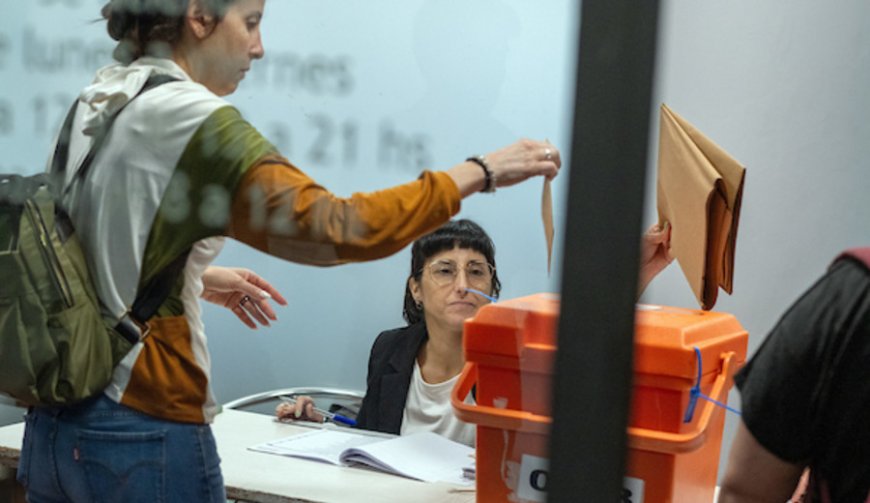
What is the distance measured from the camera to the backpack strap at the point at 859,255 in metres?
1.03

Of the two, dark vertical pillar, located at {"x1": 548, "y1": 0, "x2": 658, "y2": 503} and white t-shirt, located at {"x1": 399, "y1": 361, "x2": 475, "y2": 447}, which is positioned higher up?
dark vertical pillar, located at {"x1": 548, "y1": 0, "x2": 658, "y2": 503}

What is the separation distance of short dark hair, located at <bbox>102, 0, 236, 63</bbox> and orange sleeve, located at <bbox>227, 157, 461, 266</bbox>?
19cm

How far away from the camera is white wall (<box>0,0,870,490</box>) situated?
3.89 feet

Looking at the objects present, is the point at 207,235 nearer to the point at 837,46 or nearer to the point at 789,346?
the point at 789,346

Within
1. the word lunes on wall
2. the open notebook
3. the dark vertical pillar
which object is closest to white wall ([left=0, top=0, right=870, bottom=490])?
the word lunes on wall

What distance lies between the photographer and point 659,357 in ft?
4.41

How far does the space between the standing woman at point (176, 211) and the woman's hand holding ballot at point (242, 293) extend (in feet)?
0.10

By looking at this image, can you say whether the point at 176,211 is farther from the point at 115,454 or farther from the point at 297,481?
the point at 297,481

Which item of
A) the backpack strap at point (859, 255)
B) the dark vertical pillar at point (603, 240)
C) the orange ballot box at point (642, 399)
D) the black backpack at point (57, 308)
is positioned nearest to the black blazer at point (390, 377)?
the orange ballot box at point (642, 399)

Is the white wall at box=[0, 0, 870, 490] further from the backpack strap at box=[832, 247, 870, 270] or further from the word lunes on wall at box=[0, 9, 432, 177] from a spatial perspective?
the backpack strap at box=[832, 247, 870, 270]

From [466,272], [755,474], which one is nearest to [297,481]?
[466,272]

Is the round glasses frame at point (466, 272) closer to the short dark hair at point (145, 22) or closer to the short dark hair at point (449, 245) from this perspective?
the short dark hair at point (449, 245)

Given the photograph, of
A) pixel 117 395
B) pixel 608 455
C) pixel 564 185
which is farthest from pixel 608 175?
pixel 117 395

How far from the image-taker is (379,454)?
181 cm
